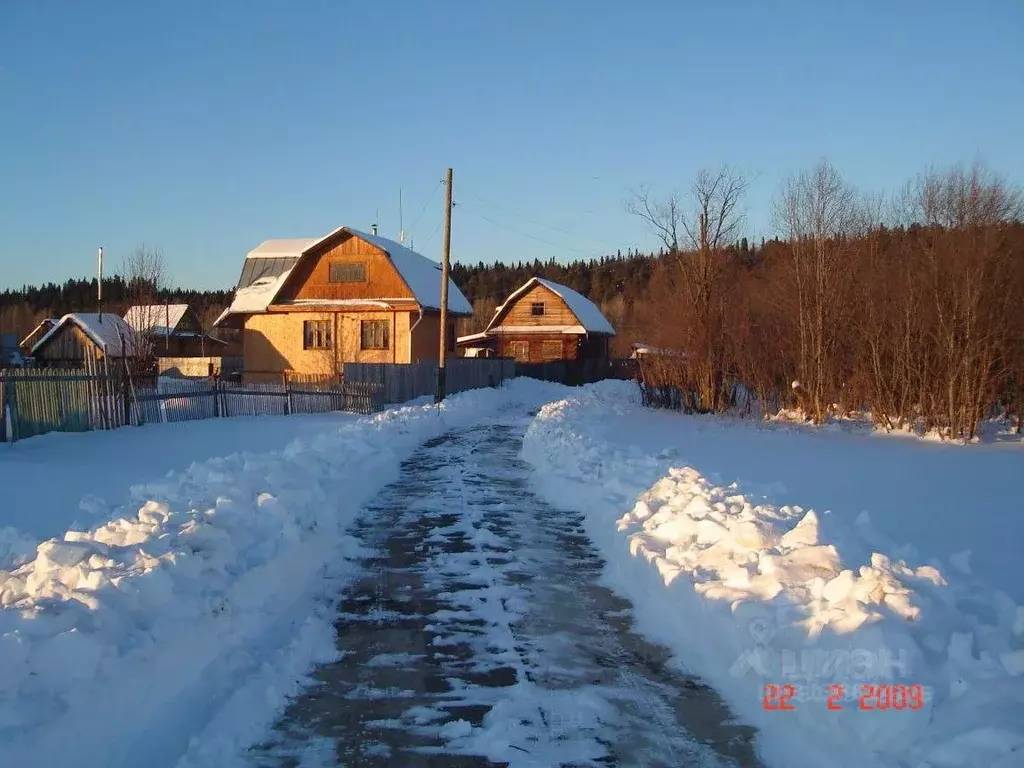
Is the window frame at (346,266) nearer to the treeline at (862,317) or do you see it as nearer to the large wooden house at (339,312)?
the large wooden house at (339,312)

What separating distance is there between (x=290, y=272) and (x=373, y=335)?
4.78m

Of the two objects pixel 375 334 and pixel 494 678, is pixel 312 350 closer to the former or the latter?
pixel 375 334

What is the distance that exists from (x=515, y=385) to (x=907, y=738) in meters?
39.8

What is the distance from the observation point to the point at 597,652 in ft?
18.8

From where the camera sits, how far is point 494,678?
520cm

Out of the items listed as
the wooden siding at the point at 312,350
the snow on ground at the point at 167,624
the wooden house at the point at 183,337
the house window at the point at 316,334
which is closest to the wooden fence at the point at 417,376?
the wooden siding at the point at 312,350

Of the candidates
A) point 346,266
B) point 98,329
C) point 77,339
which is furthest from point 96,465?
point 77,339

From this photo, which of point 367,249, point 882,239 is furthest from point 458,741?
point 367,249

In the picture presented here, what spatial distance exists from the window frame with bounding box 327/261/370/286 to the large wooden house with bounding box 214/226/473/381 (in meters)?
0.05

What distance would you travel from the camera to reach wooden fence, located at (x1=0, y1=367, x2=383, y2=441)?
16.1 meters

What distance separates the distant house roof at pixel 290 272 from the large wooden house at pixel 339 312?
3.3 inches

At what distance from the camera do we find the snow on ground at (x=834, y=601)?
400 centimetres

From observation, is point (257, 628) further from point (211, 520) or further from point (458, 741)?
point (458, 741)

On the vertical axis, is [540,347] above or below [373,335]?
below
